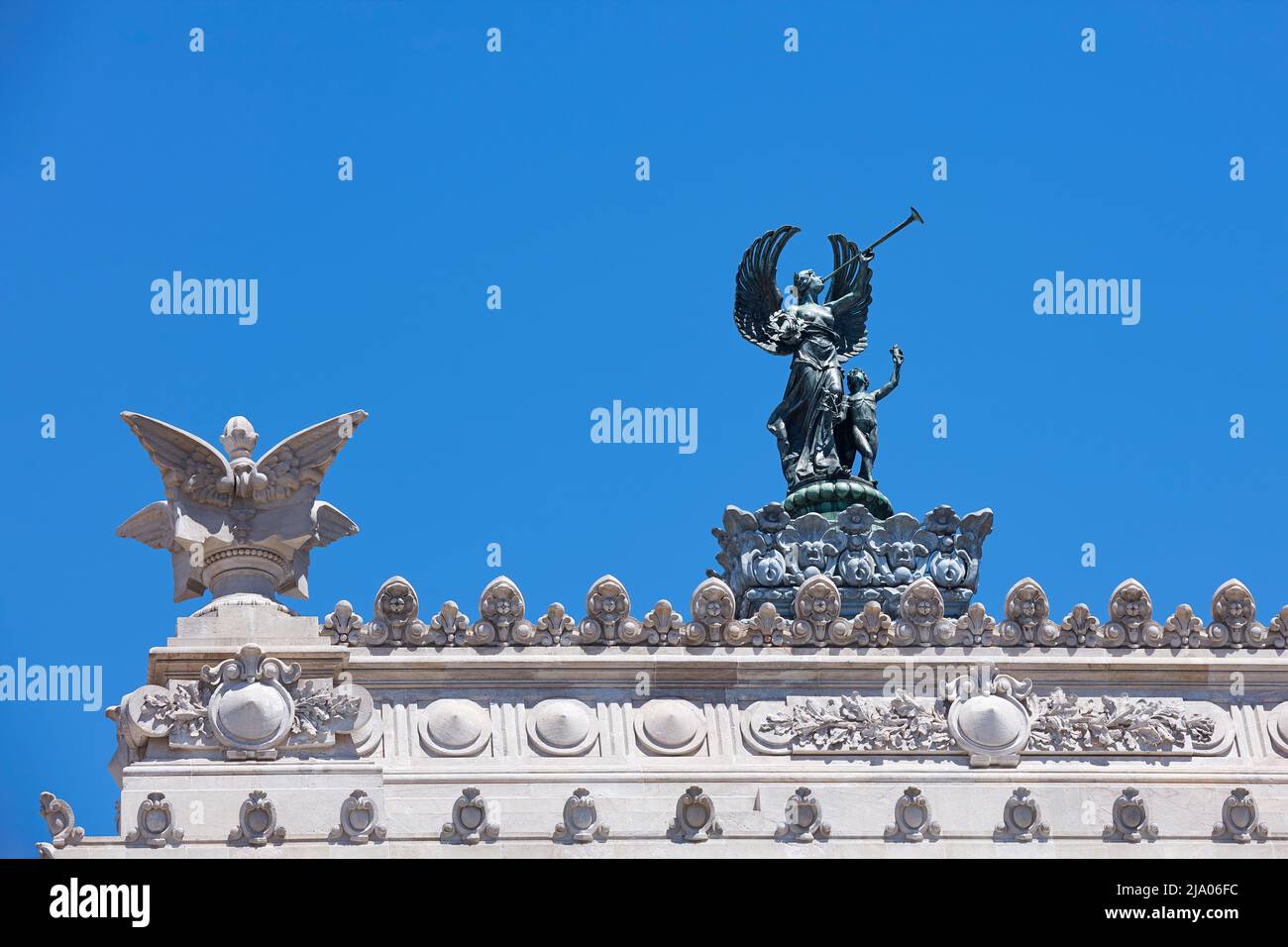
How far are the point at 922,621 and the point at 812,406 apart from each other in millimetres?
9605

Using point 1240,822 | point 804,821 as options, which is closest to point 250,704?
point 804,821

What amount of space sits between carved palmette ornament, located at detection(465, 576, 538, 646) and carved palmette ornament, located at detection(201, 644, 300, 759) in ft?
6.98

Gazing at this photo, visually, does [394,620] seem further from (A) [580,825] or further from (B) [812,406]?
(B) [812,406]

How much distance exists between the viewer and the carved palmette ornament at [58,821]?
36.0 meters

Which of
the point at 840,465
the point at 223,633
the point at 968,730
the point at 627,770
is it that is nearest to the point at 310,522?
the point at 223,633

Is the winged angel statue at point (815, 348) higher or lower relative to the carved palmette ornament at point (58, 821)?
higher

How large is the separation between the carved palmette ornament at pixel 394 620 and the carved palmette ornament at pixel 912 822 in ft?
18.1

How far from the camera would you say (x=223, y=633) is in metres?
37.8

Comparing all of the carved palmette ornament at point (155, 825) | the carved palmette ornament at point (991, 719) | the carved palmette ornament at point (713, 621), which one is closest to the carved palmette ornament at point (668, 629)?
the carved palmette ornament at point (713, 621)

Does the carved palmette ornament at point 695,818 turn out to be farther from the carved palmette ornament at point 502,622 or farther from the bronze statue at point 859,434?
the bronze statue at point 859,434

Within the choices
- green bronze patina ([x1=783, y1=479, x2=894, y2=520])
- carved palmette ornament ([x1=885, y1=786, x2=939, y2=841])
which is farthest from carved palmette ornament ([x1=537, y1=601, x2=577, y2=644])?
green bronze patina ([x1=783, y1=479, x2=894, y2=520])

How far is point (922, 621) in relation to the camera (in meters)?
38.7

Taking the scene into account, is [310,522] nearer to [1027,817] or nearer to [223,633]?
[223,633]

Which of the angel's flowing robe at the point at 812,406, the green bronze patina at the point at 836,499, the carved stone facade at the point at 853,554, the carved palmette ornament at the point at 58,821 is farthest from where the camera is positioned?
the angel's flowing robe at the point at 812,406
